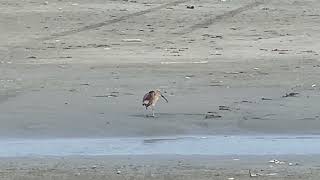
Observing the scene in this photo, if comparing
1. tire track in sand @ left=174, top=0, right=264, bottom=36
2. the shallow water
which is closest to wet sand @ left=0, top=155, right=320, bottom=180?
the shallow water

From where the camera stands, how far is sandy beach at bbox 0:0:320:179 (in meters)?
8.44

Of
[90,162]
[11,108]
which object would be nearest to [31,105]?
[11,108]

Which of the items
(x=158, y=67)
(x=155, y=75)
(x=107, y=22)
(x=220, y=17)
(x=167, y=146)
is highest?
(x=220, y=17)

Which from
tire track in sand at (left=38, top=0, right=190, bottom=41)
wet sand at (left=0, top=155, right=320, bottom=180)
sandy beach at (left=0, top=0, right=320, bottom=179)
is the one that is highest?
tire track in sand at (left=38, top=0, right=190, bottom=41)

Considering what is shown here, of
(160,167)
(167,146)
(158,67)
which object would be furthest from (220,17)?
(160,167)

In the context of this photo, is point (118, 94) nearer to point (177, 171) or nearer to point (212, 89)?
point (212, 89)

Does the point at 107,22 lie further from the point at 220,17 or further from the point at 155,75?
the point at 155,75

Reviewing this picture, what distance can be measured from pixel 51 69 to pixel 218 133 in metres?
4.51

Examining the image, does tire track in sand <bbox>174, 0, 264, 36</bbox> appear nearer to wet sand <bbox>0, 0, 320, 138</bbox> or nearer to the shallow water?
wet sand <bbox>0, 0, 320, 138</bbox>

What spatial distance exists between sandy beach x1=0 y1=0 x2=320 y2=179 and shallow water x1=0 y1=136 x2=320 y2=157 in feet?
0.99

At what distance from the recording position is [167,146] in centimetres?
922

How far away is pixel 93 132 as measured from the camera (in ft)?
33.1

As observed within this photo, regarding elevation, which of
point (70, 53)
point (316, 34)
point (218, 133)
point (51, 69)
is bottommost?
point (218, 133)

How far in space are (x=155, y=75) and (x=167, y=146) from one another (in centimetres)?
427
